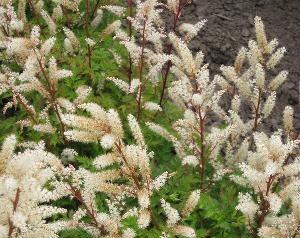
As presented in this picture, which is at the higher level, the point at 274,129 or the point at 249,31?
the point at 249,31

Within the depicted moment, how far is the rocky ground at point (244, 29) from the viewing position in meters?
9.30

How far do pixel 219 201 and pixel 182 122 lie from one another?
3.91 ft

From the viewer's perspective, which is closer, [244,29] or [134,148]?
[134,148]

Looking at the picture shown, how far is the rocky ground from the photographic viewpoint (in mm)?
9305

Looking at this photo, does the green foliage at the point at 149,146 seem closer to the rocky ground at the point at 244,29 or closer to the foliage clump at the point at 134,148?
the foliage clump at the point at 134,148

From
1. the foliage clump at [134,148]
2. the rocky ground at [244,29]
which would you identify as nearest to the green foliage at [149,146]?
the foliage clump at [134,148]

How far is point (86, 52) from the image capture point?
7848mm

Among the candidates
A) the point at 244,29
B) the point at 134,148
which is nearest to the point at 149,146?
the point at 134,148

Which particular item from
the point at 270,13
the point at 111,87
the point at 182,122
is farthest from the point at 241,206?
the point at 270,13

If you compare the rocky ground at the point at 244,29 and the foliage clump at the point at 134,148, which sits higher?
the rocky ground at the point at 244,29

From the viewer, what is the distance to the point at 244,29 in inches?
398

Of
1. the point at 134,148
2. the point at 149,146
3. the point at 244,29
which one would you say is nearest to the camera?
the point at 134,148

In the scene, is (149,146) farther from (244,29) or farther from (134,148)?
(244,29)

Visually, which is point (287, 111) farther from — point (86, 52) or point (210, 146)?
point (86, 52)
